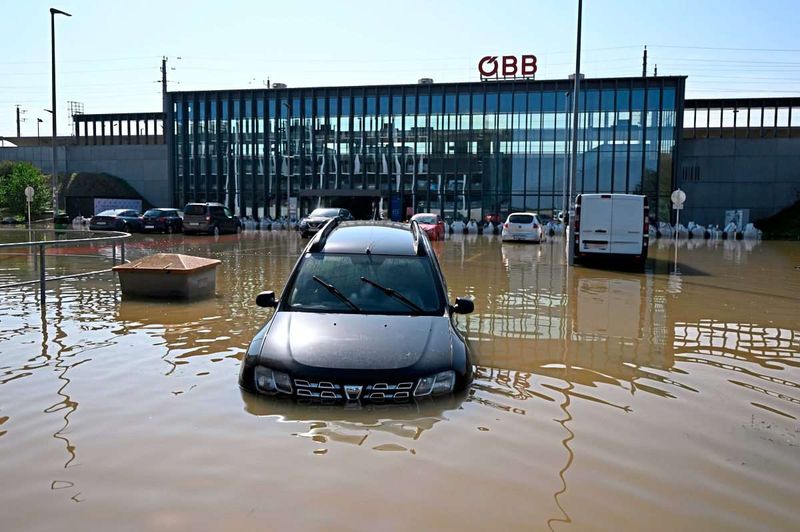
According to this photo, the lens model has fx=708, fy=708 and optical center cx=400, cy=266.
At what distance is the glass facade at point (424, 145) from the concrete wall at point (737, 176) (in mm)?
1882

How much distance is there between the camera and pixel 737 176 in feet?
174

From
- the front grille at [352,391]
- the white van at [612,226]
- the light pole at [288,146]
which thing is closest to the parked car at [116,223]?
the light pole at [288,146]

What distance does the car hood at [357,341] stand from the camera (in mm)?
5418

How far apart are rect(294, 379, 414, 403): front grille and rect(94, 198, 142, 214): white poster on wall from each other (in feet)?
167

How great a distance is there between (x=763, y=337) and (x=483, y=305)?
4341 mm

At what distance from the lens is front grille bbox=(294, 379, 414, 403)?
17.3 feet

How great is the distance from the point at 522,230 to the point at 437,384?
2781 centimetres

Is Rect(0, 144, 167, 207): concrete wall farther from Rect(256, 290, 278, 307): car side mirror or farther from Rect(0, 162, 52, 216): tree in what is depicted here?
Rect(256, 290, 278, 307): car side mirror

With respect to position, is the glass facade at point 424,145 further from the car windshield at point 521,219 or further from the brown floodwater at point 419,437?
the brown floodwater at point 419,437

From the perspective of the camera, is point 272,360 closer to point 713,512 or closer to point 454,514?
point 454,514

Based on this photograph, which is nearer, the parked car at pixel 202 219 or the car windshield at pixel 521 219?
the car windshield at pixel 521 219

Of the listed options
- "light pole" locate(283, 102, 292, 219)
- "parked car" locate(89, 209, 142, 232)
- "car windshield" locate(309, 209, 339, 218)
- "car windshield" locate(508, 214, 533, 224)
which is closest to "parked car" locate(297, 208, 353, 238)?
"car windshield" locate(309, 209, 339, 218)

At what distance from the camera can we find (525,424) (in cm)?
550

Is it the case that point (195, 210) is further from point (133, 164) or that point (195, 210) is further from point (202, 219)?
point (133, 164)
